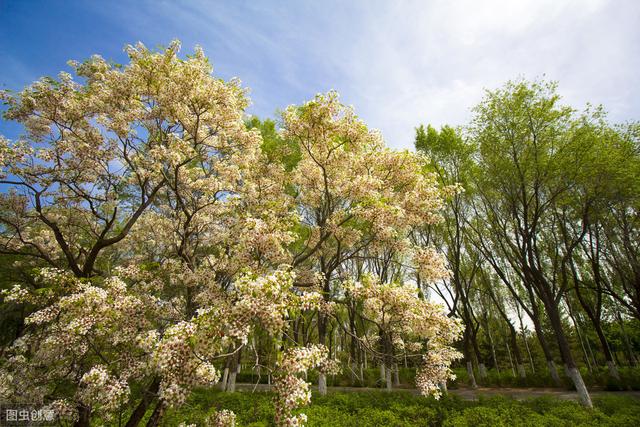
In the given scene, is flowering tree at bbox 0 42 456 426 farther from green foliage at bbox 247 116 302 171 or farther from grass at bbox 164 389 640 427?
grass at bbox 164 389 640 427

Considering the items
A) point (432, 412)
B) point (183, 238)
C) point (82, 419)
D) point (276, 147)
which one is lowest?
point (432, 412)

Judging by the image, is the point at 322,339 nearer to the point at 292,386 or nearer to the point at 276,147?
the point at 276,147

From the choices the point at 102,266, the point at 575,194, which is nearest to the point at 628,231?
the point at 575,194

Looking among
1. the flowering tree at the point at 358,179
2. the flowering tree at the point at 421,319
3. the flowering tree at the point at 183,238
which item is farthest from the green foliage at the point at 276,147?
the flowering tree at the point at 421,319

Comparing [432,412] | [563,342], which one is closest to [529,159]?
[563,342]

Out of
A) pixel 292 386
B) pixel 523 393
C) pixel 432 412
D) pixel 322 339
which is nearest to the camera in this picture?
pixel 292 386

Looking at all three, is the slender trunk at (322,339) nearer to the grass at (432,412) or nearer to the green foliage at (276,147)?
the grass at (432,412)

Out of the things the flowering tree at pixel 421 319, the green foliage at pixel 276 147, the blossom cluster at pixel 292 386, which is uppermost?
the green foliage at pixel 276 147

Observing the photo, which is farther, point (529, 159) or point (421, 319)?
point (529, 159)

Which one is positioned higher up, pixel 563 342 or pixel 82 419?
pixel 563 342

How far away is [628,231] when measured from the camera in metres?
19.0

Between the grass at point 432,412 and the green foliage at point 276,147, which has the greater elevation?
the green foliage at point 276,147

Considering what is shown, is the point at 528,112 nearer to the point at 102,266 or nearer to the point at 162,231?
the point at 162,231

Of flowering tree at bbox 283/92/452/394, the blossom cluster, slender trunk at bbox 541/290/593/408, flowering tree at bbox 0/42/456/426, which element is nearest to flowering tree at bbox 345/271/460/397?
flowering tree at bbox 0/42/456/426
